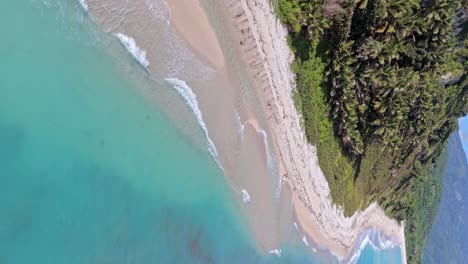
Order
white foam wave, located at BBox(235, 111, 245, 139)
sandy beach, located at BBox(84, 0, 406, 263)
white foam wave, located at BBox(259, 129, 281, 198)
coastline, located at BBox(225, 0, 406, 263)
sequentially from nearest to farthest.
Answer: sandy beach, located at BBox(84, 0, 406, 263) → coastline, located at BBox(225, 0, 406, 263) → white foam wave, located at BBox(235, 111, 245, 139) → white foam wave, located at BBox(259, 129, 281, 198)

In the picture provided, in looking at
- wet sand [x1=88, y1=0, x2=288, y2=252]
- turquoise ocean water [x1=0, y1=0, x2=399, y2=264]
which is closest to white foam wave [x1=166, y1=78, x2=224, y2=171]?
wet sand [x1=88, y1=0, x2=288, y2=252]

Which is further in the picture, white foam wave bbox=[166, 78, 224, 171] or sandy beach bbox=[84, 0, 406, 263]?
white foam wave bbox=[166, 78, 224, 171]

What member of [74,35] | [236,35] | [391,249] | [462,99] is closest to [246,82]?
[236,35]

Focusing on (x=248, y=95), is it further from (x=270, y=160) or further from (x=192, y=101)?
(x=270, y=160)

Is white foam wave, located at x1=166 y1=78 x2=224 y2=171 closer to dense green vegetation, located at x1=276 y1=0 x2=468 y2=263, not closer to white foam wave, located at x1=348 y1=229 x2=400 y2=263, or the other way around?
dense green vegetation, located at x1=276 y1=0 x2=468 y2=263

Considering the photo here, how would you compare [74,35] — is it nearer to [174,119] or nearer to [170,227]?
[174,119]

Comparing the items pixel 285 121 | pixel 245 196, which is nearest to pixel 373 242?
pixel 285 121
